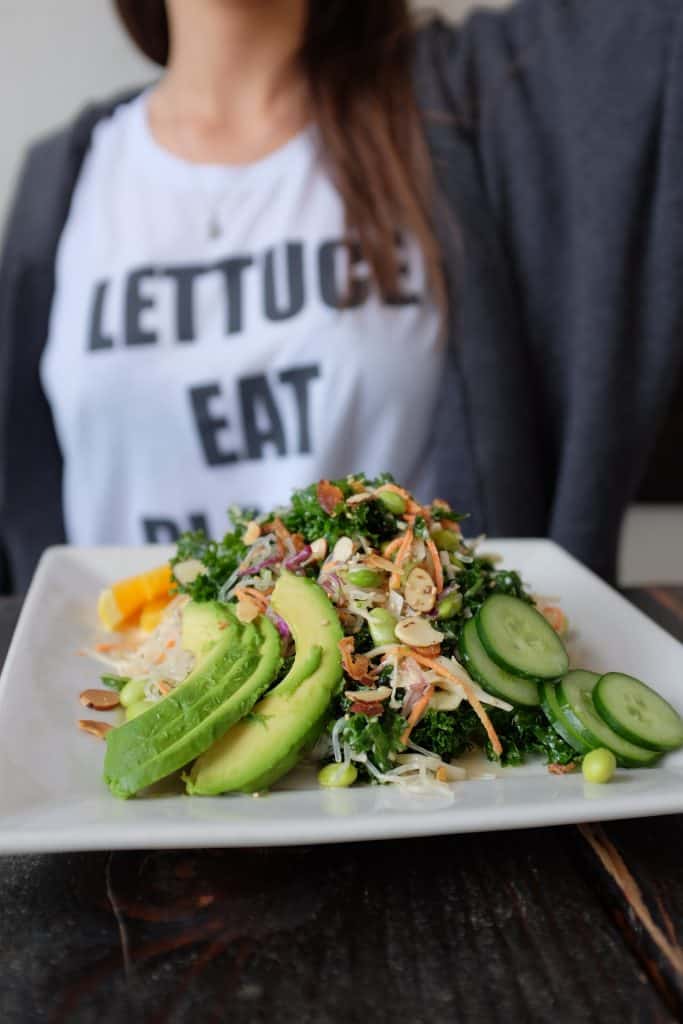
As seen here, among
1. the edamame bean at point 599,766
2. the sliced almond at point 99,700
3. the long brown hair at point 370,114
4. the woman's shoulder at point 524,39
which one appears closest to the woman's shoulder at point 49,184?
the long brown hair at point 370,114

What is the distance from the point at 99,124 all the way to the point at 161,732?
6.36 ft

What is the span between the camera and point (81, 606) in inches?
51.4

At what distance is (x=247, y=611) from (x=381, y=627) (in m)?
0.14

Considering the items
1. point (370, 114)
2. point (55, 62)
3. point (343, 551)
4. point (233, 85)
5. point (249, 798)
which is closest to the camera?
point (249, 798)

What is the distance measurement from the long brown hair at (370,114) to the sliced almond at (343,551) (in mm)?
1083

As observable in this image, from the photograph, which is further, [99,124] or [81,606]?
[99,124]

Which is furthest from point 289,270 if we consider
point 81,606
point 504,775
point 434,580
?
point 504,775

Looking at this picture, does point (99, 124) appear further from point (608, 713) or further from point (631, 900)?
point (631, 900)

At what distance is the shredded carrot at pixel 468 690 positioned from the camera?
907mm

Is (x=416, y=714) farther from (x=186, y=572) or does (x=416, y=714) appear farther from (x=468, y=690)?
(x=186, y=572)

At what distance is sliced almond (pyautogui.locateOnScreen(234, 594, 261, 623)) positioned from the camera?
96cm

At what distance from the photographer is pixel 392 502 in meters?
1.08

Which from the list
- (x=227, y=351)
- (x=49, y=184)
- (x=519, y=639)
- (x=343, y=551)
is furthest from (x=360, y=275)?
(x=519, y=639)

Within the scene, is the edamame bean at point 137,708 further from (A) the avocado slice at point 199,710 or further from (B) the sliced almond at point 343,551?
(B) the sliced almond at point 343,551
